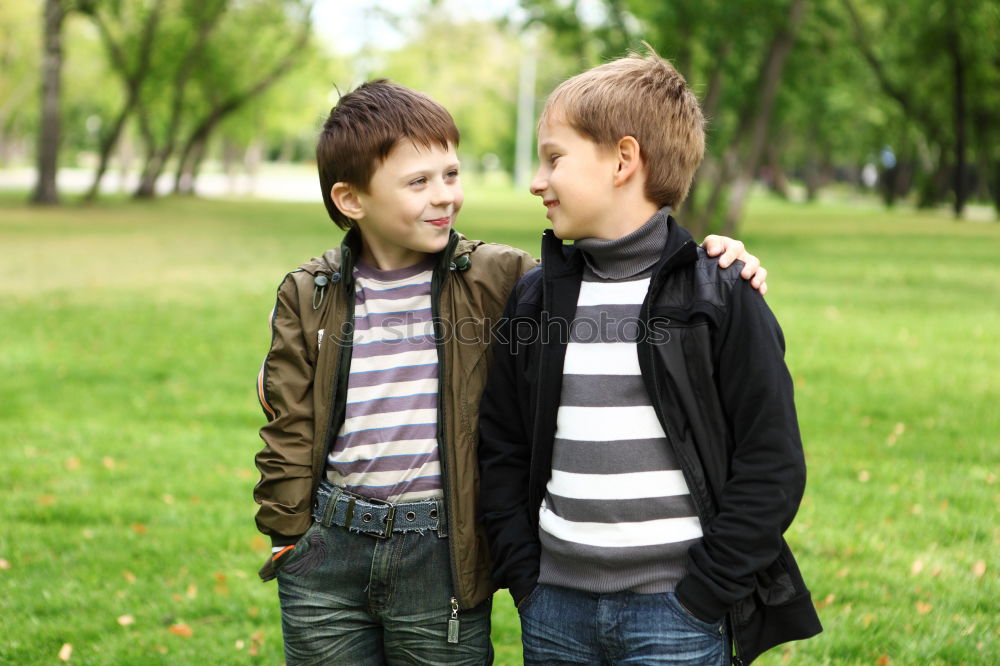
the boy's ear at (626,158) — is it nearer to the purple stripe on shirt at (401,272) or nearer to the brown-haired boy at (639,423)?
the brown-haired boy at (639,423)

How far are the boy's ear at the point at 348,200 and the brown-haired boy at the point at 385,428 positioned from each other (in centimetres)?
2

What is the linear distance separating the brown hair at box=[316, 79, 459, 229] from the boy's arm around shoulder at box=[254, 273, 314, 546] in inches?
16.0

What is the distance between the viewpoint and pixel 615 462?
2277 millimetres

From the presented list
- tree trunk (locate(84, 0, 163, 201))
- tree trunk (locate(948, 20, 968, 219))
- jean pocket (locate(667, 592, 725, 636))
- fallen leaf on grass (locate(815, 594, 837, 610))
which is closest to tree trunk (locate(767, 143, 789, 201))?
tree trunk (locate(948, 20, 968, 219))

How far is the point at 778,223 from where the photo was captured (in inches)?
1236

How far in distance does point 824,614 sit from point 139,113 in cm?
3960

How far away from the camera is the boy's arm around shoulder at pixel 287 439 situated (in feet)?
8.45

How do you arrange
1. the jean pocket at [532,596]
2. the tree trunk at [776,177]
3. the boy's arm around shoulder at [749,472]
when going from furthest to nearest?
1. the tree trunk at [776,177]
2. the jean pocket at [532,596]
3. the boy's arm around shoulder at [749,472]

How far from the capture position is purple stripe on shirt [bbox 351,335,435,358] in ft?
8.55

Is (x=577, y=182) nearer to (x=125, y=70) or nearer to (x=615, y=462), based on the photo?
(x=615, y=462)

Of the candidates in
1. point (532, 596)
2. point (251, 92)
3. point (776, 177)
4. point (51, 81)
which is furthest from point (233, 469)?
point (776, 177)

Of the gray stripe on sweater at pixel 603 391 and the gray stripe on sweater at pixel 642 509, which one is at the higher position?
the gray stripe on sweater at pixel 603 391

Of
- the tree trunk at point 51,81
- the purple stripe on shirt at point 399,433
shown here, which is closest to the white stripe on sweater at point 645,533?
the purple stripe on shirt at point 399,433

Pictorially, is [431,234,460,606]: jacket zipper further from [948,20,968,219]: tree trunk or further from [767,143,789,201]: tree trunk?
[767,143,789,201]: tree trunk
